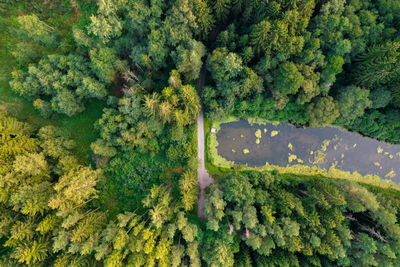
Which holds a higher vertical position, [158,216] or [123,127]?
[123,127]

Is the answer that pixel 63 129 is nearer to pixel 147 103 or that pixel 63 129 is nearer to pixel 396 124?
pixel 147 103

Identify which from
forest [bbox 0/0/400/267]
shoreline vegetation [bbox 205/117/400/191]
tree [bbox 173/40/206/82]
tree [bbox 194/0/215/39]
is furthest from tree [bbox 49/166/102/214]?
tree [bbox 194/0/215/39]

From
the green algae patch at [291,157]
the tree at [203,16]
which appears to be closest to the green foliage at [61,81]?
the tree at [203,16]

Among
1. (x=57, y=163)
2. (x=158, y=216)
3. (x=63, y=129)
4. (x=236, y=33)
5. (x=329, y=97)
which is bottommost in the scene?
(x=158, y=216)

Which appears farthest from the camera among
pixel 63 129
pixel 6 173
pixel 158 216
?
pixel 63 129

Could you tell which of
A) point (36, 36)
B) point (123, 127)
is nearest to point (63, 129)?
point (123, 127)

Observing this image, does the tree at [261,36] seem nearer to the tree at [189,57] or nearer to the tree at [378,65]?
the tree at [189,57]
